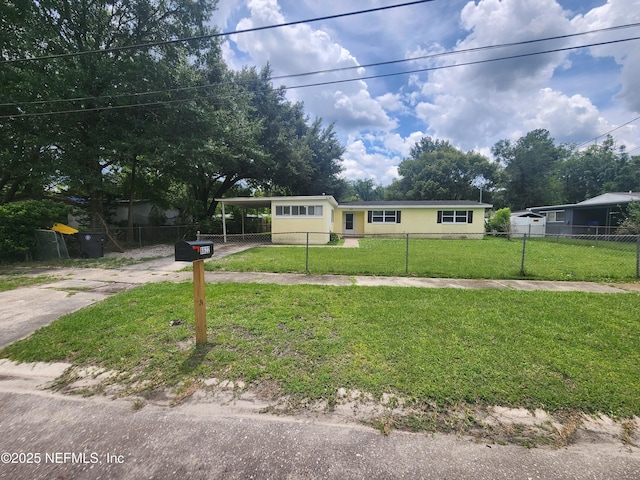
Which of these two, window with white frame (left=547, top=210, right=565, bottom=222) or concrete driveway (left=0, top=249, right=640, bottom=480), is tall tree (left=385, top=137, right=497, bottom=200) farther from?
concrete driveway (left=0, top=249, right=640, bottom=480)

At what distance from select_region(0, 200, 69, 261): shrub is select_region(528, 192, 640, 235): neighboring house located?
27.3 metres

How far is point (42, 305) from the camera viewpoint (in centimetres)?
480

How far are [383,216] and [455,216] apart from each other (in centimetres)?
514

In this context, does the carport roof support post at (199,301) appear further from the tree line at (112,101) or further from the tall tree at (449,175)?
the tall tree at (449,175)

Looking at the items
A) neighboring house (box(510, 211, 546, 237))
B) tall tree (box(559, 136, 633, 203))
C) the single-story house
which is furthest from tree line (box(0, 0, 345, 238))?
tall tree (box(559, 136, 633, 203))

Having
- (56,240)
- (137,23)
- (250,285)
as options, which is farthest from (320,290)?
(137,23)

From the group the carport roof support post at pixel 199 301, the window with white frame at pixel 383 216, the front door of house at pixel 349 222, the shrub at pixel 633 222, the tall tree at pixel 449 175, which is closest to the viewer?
the carport roof support post at pixel 199 301

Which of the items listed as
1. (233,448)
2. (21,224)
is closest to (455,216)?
(233,448)

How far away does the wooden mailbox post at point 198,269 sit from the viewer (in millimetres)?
3020

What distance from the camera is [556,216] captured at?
76.1 feet

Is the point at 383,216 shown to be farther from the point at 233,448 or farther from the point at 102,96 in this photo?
the point at 233,448

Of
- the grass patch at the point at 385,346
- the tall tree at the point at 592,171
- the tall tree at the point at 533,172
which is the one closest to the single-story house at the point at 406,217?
the grass patch at the point at 385,346

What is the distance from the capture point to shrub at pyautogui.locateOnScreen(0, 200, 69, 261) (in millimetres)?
8617

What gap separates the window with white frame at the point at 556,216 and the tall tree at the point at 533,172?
1624cm
